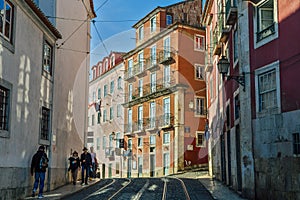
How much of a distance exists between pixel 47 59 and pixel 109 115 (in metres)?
33.9

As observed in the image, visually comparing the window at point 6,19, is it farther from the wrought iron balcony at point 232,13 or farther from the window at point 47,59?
the wrought iron balcony at point 232,13

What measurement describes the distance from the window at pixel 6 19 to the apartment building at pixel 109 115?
31579mm

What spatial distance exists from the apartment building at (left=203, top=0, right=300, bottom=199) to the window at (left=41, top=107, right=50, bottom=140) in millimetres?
6863

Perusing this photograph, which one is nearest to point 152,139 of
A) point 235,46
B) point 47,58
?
point 47,58

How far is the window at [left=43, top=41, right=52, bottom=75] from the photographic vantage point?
16434mm

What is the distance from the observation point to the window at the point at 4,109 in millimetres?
11688

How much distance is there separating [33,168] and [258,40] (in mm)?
8387

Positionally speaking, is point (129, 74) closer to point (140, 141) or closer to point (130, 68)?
point (130, 68)

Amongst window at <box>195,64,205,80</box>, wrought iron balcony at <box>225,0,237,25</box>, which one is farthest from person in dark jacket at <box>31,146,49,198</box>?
window at <box>195,64,205,80</box>

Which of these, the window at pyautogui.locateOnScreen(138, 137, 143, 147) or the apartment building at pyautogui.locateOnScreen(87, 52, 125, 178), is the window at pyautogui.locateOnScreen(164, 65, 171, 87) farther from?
the apartment building at pyautogui.locateOnScreen(87, 52, 125, 178)

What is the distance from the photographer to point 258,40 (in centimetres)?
1380

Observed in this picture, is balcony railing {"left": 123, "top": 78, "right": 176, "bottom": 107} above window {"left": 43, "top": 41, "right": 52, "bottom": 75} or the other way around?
above

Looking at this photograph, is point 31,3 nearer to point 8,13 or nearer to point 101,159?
point 8,13

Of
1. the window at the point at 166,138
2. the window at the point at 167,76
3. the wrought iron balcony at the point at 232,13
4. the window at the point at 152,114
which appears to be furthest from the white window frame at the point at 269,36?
the window at the point at 152,114
